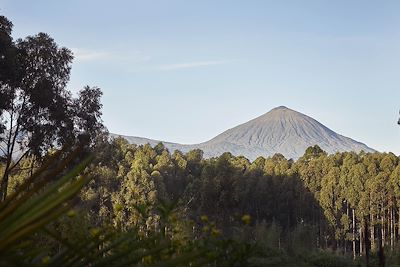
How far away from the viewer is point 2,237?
67 centimetres

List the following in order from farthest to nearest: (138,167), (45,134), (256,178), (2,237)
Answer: (256,178)
(138,167)
(45,134)
(2,237)

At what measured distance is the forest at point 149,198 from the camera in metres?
0.77

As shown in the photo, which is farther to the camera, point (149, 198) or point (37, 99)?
point (149, 198)

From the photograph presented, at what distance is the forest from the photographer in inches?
30.4

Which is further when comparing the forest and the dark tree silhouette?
the dark tree silhouette

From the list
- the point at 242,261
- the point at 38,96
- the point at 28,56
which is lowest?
the point at 242,261

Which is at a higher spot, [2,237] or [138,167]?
[138,167]

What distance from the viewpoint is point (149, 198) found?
39906 millimetres

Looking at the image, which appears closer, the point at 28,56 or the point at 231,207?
the point at 28,56

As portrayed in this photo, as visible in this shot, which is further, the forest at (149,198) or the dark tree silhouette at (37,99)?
the dark tree silhouette at (37,99)

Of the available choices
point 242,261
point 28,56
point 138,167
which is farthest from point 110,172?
point 242,261

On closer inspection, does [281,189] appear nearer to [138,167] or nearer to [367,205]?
[367,205]

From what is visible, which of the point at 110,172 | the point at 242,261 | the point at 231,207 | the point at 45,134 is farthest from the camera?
the point at 231,207

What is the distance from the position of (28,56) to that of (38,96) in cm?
140
